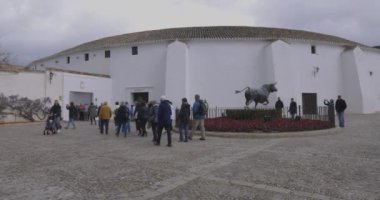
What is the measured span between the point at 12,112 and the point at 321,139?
56.4 feet

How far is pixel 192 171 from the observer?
643 cm

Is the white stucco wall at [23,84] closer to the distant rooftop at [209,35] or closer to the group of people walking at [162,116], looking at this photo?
the group of people walking at [162,116]

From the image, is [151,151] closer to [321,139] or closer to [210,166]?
[210,166]

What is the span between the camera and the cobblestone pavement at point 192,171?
5.03 m

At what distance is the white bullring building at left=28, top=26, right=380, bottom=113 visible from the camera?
2602cm

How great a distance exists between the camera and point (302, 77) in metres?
27.7

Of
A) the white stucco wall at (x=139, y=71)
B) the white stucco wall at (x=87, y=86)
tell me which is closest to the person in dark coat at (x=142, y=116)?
the white stucco wall at (x=87, y=86)

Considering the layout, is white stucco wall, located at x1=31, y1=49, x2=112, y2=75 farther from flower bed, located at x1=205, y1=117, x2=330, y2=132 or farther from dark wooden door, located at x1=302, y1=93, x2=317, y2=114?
flower bed, located at x1=205, y1=117, x2=330, y2=132

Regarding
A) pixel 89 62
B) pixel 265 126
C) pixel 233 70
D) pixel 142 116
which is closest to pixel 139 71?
pixel 89 62

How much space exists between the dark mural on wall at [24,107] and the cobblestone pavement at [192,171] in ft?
35.3

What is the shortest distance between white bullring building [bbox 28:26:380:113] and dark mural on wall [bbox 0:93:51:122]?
3.96 metres

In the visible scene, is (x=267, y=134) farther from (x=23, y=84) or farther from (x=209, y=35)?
(x=209, y=35)

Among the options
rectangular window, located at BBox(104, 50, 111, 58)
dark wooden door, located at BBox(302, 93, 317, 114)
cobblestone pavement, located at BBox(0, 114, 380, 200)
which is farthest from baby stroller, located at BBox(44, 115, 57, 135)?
dark wooden door, located at BBox(302, 93, 317, 114)

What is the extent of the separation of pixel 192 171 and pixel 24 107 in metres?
17.1
